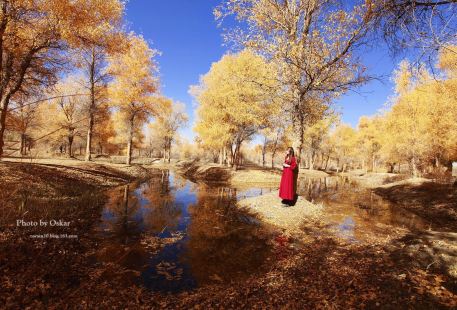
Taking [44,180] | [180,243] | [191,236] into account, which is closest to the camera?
[180,243]

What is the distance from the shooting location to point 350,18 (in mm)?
10250

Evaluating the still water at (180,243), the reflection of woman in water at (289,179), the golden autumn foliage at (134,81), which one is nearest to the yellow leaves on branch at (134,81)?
the golden autumn foliage at (134,81)

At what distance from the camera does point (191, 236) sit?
8.59m

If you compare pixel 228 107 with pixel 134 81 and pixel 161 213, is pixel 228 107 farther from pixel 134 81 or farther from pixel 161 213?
pixel 161 213

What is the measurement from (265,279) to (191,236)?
3615 mm

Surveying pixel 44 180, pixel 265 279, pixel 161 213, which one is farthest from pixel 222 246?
pixel 44 180

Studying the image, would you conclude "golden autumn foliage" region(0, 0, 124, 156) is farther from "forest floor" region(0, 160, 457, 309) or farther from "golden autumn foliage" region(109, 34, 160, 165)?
"golden autumn foliage" region(109, 34, 160, 165)

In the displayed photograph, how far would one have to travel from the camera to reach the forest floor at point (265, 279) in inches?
181

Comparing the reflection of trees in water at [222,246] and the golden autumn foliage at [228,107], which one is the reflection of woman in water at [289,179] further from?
the golden autumn foliage at [228,107]

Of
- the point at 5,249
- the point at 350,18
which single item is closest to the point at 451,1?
the point at 350,18

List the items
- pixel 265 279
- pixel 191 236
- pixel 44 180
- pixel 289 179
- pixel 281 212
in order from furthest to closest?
1. pixel 44 180
2. pixel 289 179
3. pixel 281 212
4. pixel 191 236
5. pixel 265 279

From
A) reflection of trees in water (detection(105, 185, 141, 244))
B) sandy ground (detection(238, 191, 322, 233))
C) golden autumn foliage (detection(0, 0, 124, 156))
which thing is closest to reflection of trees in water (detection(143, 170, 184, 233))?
reflection of trees in water (detection(105, 185, 141, 244))

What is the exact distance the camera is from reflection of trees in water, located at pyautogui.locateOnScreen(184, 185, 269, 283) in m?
6.11

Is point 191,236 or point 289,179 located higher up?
point 289,179
